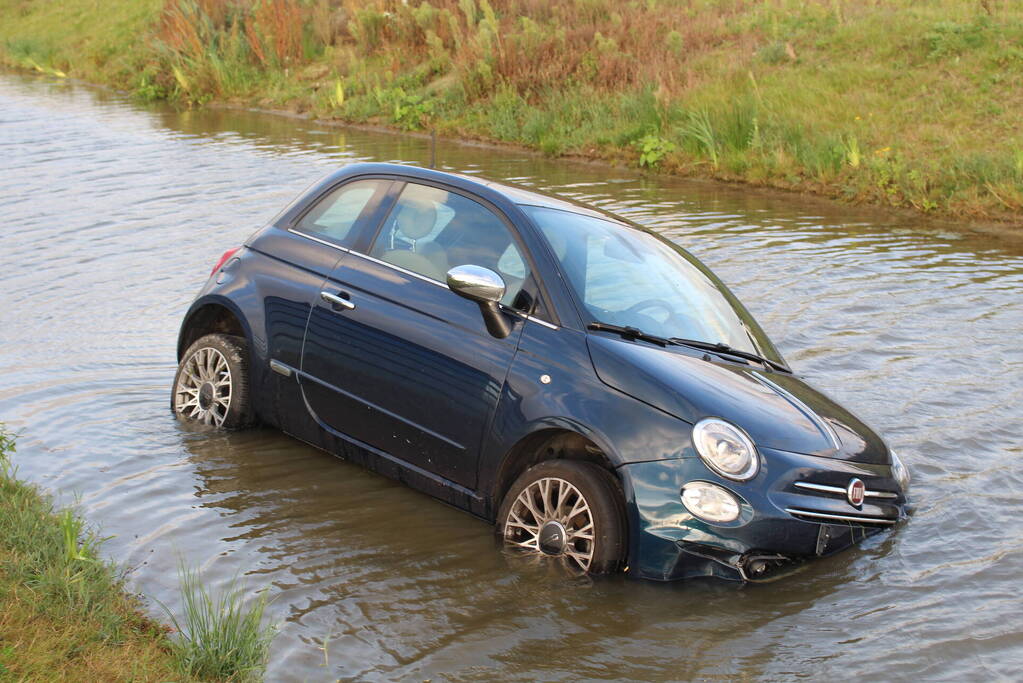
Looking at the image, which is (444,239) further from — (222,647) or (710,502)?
(222,647)

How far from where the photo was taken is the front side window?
19.0ft

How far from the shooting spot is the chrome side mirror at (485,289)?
5.48 m

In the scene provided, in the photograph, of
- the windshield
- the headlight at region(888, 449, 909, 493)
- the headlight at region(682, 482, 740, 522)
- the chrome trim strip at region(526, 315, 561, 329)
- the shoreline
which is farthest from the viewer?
the shoreline

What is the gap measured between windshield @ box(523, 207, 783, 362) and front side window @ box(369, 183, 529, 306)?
0.69ft

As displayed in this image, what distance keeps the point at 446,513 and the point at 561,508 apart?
1.03 meters

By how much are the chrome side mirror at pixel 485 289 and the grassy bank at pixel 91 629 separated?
1.63 meters

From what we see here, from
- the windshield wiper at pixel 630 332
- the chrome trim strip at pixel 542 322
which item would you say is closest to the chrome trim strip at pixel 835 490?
the windshield wiper at pixel 630 332

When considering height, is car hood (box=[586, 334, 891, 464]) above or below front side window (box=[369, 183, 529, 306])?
below

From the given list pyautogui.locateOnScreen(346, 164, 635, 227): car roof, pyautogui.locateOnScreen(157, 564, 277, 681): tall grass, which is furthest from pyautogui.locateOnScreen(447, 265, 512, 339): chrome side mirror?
pyautogui.locateOnScreen(157, 564, 277, 681): tall grass

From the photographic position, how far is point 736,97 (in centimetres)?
1769

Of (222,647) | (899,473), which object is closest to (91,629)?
(222,647)

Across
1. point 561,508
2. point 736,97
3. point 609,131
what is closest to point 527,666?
point 561,508

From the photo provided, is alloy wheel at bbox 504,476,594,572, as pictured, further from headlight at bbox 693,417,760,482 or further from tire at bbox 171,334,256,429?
tire at bbox 171,334,256,429

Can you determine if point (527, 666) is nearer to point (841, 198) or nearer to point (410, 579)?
point (410, 579)
